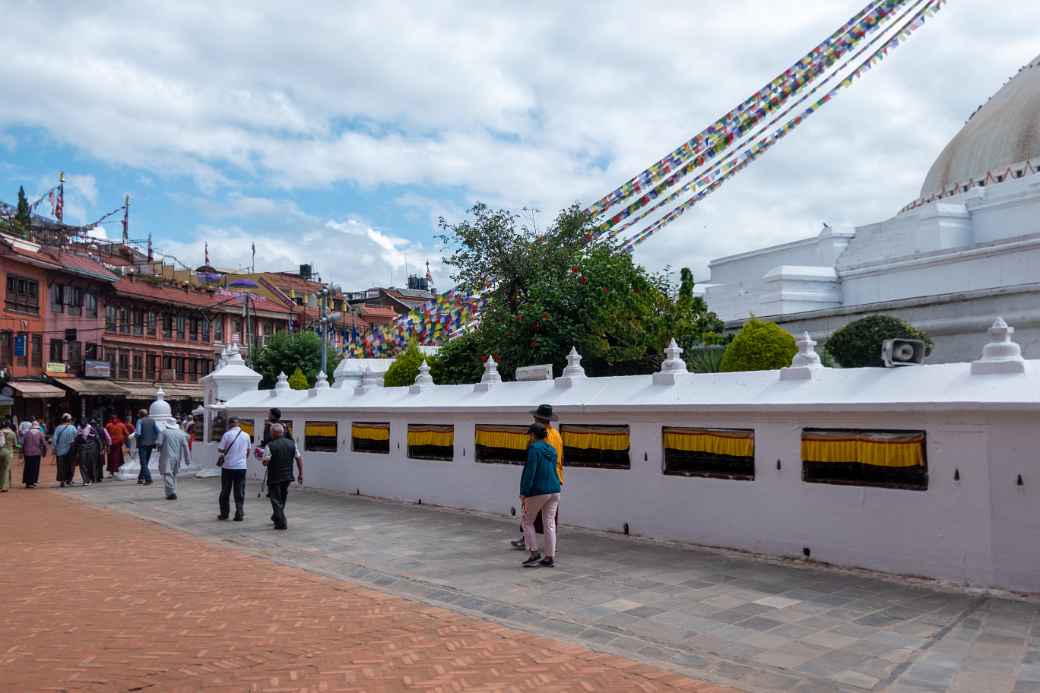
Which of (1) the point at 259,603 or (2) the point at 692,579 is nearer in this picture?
(1) the point at 259,603

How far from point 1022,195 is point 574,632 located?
21673 millimetres

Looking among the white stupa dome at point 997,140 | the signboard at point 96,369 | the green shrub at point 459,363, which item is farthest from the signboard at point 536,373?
the signboard at point 96,369

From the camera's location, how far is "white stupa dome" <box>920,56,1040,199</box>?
2491 cm

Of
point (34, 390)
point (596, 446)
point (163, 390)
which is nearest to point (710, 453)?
point (596, 446)

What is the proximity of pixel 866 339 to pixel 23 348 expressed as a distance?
1517 inches

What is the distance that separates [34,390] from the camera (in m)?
38.8

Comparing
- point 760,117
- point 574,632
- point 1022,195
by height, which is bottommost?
point 574,632

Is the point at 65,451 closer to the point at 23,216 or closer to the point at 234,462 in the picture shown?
the point at 234,462

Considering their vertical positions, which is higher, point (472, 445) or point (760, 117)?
point (760, 117)

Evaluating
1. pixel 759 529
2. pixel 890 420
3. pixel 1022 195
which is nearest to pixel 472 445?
pixel 759 529

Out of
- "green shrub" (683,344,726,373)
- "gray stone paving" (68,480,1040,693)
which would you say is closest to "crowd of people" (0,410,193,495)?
"gray stone paving" (68,480,1040,693)

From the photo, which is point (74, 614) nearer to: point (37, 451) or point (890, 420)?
point (890, 420)

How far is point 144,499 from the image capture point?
1655cm

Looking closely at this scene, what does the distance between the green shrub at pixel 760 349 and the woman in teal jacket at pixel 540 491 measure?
5.98m
